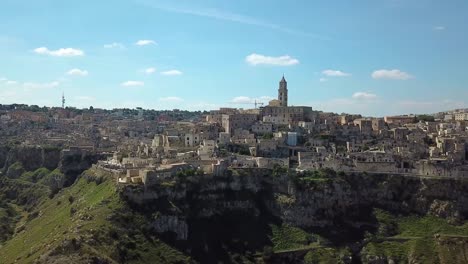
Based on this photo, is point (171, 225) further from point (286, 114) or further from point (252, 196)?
point (286, 114)

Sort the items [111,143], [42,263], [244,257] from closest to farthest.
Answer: [42,263] → [244,257] → [111,143]

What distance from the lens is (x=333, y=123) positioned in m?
108

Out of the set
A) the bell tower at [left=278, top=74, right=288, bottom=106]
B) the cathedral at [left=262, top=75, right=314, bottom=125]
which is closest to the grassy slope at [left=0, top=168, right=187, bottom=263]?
the cathedral at [left=262, top=75, right=314, bottom=125]

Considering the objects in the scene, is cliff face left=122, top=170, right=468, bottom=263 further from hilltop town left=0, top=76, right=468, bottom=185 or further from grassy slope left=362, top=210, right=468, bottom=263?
hilltop town left=0, top=76, right=468, bottom=185

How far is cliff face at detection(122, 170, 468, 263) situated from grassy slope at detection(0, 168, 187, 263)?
3.85 metres

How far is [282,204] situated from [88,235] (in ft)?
91.8

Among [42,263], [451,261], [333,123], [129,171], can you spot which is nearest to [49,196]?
[129,171]

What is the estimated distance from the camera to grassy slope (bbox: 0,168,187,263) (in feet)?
184

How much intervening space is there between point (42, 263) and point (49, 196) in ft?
136

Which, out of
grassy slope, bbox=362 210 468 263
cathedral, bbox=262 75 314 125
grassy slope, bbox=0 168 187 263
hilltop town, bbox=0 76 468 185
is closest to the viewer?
grassy slope, bbox=0 168 187 263

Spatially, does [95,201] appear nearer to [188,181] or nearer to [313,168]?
[188,181]

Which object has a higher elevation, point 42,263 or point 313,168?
point 313,168

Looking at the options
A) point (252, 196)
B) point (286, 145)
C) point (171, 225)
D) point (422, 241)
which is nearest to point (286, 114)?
point (286, 145)

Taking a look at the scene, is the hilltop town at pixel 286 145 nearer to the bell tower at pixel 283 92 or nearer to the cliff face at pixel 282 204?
the bell tower at pixel 283 92
